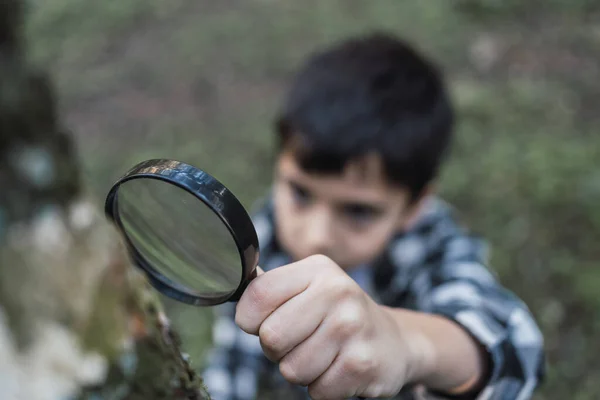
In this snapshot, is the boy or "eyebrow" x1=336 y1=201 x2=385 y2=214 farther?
"eyebrow" x1=336 y1=201 x2=385 y2=214

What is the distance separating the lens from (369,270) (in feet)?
8.57

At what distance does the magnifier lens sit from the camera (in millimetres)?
994

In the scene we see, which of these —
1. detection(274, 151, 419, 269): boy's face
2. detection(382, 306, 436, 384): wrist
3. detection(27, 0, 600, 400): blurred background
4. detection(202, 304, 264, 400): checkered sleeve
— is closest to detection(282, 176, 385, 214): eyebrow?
detection(274, 151, 419, 269): boy's face

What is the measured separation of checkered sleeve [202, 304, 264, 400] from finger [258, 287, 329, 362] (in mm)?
1548

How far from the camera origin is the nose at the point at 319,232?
2.04 meters

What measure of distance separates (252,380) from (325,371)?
160 centimetres

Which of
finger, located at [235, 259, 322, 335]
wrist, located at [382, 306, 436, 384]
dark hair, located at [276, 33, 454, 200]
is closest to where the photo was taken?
finger, located at [235, 259, 322, 335]

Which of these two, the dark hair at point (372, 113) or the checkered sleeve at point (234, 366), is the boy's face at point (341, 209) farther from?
the checkered sleeve at point (234, 366)

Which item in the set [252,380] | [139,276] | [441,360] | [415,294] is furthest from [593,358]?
[139,276]

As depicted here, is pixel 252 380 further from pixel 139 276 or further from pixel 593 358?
pixel 593 358

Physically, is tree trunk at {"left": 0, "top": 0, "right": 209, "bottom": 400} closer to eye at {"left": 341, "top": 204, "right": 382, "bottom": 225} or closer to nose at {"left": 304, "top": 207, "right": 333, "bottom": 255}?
nose at {"left": 304, "top": 207, "right": 333, "bottom": 255}

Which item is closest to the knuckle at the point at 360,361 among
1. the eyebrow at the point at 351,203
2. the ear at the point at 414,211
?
the eyebrow at the point at 351,203

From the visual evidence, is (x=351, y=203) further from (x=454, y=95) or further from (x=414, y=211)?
(x=454, y=95)

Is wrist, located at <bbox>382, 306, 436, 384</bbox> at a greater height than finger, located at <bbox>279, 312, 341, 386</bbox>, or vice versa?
finger, located at <bbox>279, 312, 341, 386</bbox>
